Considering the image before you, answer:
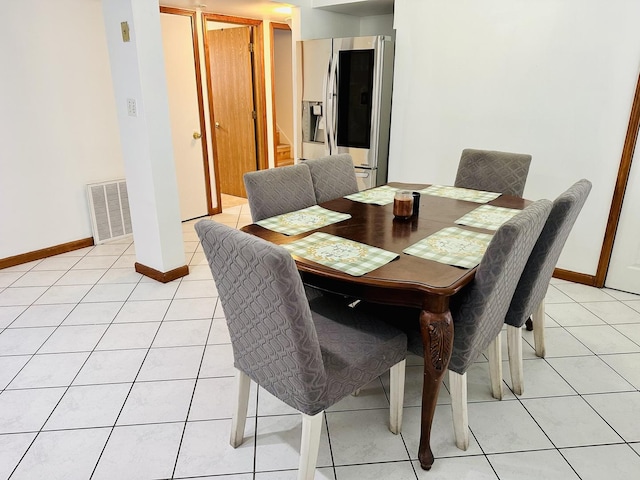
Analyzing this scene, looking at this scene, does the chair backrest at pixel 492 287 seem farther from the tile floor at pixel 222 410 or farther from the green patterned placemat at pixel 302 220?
the green patterned placemat at pixel 302 220

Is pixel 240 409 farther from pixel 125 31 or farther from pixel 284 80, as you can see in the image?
pixel 284 80

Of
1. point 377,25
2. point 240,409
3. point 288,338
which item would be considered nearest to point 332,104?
point 377,25

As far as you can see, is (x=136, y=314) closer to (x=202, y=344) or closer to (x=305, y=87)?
(x=202, y=344)

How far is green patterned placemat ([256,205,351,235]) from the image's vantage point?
1921 mm

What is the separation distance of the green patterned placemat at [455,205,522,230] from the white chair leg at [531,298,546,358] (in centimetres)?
48

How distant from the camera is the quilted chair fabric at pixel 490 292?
1349mm

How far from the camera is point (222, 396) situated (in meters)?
1.99

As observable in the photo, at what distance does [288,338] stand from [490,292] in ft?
2.23

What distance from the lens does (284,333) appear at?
48.8 inches

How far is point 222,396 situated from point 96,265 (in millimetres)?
1996

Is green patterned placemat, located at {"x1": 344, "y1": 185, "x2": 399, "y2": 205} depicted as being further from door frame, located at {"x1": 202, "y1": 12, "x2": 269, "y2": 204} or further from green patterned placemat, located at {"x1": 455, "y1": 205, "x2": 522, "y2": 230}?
door frame, located at {"x1": 202, "y1": 12, "x2": 269, "y2": 204}

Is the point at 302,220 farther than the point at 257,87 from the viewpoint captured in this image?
No

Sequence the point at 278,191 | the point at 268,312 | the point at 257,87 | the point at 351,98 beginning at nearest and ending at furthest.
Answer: the point at 268,312 < the point at 278,191 < the point at 351,98 < the point at 257,87

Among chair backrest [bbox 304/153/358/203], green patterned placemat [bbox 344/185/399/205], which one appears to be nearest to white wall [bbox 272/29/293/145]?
chair backrest [bbox 304/153/358/203]
